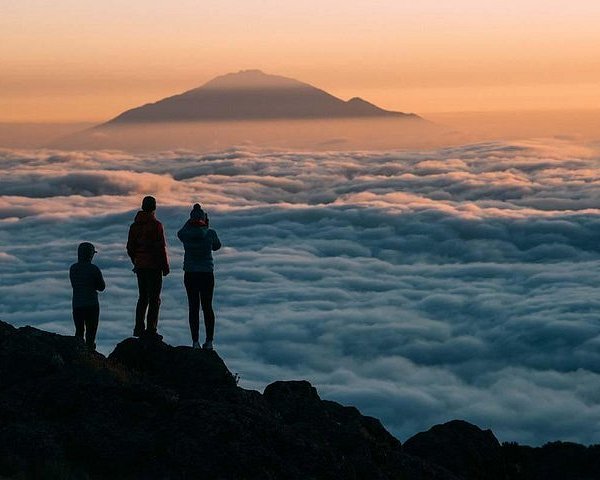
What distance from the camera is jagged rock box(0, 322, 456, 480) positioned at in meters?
10.4

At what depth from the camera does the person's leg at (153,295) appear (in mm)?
13914

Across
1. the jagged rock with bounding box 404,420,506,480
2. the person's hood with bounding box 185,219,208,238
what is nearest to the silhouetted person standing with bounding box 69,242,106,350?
the person's hood with bounding box 185,219,208,238

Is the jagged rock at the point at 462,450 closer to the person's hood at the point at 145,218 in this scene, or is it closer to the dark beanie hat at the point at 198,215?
the dark beanie hat at the point at 198,215

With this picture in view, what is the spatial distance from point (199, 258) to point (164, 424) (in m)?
3.25

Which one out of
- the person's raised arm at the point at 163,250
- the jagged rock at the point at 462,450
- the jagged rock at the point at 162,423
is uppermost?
the person's raised arm at the point at 163,250

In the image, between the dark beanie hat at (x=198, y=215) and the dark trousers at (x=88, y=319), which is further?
the dark trousers at (x=88, y=319)

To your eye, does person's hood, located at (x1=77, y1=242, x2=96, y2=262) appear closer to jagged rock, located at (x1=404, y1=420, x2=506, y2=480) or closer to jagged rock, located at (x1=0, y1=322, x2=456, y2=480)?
jagged rock, located at (x1=0, y1=322, x2=456, y2=480)

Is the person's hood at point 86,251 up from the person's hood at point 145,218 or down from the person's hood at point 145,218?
down

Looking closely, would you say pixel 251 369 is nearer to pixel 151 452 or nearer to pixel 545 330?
pixel 545 330

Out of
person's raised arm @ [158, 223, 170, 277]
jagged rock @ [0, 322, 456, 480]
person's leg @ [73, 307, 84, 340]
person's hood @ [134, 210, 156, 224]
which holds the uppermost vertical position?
person's hood @ [134, 210, 156, 224]

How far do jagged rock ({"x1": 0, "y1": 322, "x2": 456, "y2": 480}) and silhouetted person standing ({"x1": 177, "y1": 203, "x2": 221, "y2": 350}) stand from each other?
97cm

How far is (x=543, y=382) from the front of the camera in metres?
100

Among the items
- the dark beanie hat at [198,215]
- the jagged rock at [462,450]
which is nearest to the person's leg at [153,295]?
the dark beanie hat at [198,215]

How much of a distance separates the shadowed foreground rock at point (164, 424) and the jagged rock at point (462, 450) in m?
0.05
